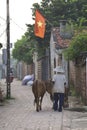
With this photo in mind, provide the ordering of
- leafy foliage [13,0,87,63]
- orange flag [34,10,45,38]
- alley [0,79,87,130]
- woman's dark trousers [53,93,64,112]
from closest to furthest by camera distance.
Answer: alley [0,79,87,130] < woman's dark trousers [53,93,64,112] < orange flag [34,10,45,38] < leafy foliage [13,0,87,63]

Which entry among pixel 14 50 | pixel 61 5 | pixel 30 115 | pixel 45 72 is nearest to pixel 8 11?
Answer: pixel 30 115

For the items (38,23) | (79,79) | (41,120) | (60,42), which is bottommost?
(41,120)

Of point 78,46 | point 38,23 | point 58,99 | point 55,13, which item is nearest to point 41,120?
point 58,99

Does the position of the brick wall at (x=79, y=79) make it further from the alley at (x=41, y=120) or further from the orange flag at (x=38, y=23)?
the orange flag at (x=38, y=23)

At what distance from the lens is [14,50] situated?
6131cm

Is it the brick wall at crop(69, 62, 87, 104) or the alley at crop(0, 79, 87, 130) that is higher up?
the brick wall at crop(69, 62, 87, 104)

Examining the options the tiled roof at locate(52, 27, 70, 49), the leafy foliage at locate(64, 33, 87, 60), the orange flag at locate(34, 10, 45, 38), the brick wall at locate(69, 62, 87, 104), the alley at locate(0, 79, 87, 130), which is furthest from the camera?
the tiled roof at locate(52, 27, 70, 49)

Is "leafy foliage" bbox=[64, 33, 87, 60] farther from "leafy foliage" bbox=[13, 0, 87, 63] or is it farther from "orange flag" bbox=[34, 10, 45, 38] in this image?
"leafy foliage" bbox=[13, 0, 87, 63]

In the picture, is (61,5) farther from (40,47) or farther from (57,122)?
(57,122)

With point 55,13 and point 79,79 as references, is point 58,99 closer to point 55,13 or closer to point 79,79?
point 79,79

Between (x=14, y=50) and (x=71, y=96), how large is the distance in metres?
38.5

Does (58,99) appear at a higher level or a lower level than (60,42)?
lower

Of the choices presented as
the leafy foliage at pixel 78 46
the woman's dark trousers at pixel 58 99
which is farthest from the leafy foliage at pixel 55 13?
the woman's dark trousers at pixel 58 99

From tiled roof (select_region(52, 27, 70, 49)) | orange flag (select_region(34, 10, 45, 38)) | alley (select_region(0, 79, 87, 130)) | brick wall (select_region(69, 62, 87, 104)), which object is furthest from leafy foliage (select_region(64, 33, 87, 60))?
orange flag (select_region(34, 10, 45, 38))
